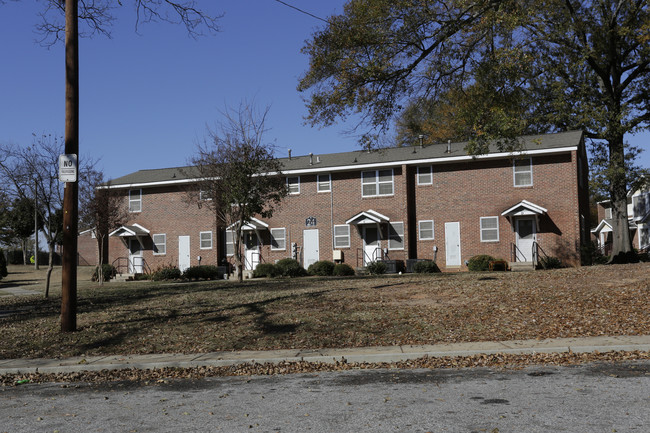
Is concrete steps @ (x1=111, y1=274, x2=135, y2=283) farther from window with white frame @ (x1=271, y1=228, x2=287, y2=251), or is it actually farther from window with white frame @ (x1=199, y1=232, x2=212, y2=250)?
window with white frame @ (x1=271, y1=228, x2=287, y2=251)

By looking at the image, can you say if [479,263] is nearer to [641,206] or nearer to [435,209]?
[435,209]

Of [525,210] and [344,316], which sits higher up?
[525,210]

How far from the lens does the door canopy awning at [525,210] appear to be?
27.9 m

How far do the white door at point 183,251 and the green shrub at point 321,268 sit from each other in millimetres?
9099

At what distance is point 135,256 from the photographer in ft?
120

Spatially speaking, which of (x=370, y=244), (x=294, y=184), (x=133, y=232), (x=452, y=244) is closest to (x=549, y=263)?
(x=452, y=244)

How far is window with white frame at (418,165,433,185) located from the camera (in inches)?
1225

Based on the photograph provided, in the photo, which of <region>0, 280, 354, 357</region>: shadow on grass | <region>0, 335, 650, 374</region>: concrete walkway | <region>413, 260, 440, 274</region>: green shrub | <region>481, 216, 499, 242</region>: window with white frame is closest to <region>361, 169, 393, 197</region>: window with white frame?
<region>481, 216, 499, 242</region>: window with white frame

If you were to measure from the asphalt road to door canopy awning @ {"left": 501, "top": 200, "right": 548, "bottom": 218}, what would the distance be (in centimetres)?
1992

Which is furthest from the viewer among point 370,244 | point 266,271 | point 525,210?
point 370,244

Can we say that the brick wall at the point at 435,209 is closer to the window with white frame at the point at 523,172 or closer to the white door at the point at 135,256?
the window with white frame at the point at 523,172

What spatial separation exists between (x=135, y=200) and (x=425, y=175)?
1762 centimetres

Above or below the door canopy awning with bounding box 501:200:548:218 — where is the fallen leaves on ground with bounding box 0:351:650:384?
below

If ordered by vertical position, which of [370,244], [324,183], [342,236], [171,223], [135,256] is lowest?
[135,256]
